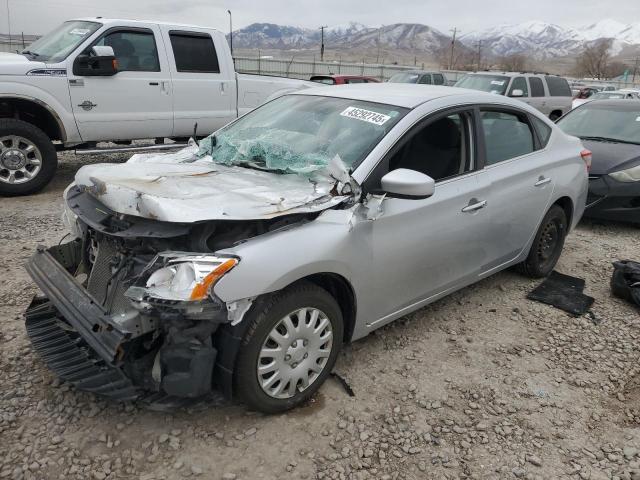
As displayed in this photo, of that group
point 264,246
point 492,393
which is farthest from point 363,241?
point 492,393

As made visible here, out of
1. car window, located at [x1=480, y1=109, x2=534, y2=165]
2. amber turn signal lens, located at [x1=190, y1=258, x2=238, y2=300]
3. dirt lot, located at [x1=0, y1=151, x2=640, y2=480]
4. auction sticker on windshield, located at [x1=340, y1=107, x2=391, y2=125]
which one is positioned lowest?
dirt lot, located at [x1=0, y1=151, x2=640, y2=480]

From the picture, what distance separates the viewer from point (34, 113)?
6.66 meters

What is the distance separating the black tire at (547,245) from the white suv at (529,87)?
9063 mm

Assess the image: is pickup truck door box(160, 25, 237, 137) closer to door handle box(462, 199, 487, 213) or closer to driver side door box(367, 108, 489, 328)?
driver side door box(367, 108, 489, 328)

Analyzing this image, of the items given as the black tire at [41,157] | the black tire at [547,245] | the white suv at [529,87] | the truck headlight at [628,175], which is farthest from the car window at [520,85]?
the black tire at [41,157]

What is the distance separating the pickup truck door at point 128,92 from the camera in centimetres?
672

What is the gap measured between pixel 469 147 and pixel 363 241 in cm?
130

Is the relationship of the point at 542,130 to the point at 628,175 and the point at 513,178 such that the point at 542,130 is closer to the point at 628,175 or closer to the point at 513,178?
the point at 513,178

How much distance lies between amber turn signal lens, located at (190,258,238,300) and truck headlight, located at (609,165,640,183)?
5.42m

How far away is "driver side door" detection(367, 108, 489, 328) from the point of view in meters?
3.08

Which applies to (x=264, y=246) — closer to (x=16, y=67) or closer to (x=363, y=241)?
(x=363, y=241)

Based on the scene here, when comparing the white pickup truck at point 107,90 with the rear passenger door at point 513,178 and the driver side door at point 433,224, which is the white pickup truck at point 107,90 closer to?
the rear passenger door at point 513,178

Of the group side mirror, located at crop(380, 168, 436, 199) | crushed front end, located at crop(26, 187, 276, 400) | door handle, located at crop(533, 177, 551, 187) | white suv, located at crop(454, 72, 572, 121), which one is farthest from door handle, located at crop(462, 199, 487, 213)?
white suv, located at crop(454, 72, 572, 121)

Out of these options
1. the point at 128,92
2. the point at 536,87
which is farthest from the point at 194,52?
the point at 536,87
